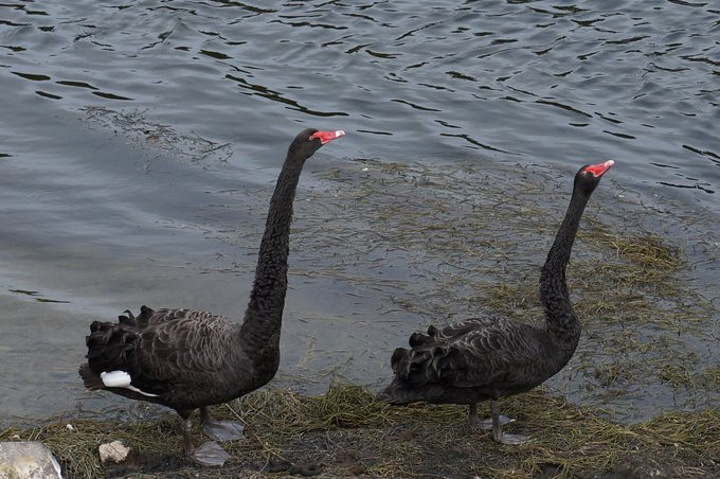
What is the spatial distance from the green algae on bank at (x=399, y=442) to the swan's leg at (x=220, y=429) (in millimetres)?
61

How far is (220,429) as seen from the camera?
5605 mm

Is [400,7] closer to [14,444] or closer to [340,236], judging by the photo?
[340,236]

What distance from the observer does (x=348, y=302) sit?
7.54 meters

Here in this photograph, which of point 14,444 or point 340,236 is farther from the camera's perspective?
point 340,236

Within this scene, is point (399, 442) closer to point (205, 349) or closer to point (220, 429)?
point (220, 429)

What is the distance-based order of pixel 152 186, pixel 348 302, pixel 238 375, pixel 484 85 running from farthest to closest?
pixel 484 85
pixel 152 186
pixel 348 302
pixel 238 375

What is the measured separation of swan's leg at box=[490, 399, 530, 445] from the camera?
17.9 ft

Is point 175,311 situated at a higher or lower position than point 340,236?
higher

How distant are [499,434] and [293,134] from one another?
5.70m

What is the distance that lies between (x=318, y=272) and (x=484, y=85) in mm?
4580

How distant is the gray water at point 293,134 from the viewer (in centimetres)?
739

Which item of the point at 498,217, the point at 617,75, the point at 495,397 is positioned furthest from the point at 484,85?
the point at 495,397

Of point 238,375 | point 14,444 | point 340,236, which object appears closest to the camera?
point 14,444

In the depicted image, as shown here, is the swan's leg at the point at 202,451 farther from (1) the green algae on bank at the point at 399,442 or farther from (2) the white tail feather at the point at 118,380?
(2) the white tail feather at the point at 118,380
